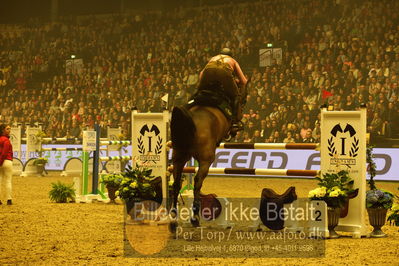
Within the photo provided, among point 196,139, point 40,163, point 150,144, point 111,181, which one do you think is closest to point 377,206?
point 196,139

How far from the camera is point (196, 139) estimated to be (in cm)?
843

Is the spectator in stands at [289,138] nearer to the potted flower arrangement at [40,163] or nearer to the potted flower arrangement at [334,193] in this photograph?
the potted flower arrangement at [40,163]

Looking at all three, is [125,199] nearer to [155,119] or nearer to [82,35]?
[155,119]

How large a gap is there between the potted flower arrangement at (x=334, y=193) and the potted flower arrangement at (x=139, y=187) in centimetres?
239

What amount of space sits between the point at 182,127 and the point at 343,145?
2315 mm

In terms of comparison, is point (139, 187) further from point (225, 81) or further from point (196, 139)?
point (225, 81)

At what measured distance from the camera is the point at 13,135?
75.2 feet

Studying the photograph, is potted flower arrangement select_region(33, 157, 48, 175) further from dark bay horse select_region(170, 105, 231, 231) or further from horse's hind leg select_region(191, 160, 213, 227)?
horse's hind leg select_region(191, 160, 213, 227)

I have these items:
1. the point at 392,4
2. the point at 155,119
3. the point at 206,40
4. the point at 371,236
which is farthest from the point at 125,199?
the point at 206,40

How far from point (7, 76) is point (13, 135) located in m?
13.4

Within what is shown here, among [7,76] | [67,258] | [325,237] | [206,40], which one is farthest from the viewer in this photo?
[7,76]

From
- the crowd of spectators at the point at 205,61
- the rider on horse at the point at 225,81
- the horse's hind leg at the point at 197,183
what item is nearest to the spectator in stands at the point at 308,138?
the crowd of spectators at the point at 205,61

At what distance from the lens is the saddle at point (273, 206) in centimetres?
886

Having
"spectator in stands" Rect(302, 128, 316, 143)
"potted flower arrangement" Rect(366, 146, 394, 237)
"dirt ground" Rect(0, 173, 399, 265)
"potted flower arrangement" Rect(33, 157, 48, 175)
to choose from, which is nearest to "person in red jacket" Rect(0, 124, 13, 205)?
"dirt ground" Rect(0, 173, 399, 265)
